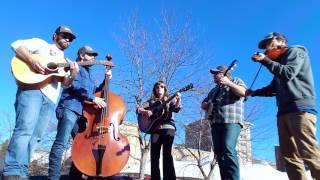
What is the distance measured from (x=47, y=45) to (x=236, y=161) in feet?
10.4

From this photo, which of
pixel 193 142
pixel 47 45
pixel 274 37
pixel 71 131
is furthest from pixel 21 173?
pixel 193 142

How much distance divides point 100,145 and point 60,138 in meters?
0.62

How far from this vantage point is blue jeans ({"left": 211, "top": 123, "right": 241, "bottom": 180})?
15.9 feet

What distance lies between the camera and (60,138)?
4.97 meters

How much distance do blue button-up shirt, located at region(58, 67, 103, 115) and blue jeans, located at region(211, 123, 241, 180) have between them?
6.96 feet

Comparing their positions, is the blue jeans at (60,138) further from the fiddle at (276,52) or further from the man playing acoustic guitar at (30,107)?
the fiddle at (276,52)

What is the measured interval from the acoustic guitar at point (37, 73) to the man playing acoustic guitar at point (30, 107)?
43 mm

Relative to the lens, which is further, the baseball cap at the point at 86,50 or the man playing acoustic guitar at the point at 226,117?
the baseball cap at the point at 86,50

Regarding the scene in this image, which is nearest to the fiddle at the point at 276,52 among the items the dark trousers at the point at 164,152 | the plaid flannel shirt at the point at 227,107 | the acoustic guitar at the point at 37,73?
the plaid flannel shirt at the point at 227,107

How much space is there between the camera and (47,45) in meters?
4.89

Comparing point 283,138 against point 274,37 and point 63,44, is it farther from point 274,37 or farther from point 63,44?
point 63,44

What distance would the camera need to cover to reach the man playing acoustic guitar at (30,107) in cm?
396

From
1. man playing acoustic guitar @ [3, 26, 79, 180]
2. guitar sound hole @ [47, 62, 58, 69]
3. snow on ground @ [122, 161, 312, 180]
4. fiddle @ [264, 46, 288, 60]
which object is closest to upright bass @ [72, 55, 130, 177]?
man playing acoustic guitar @ [3, 26, 79, 180]

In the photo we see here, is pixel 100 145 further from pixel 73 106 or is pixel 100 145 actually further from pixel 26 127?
pixel 26 127
